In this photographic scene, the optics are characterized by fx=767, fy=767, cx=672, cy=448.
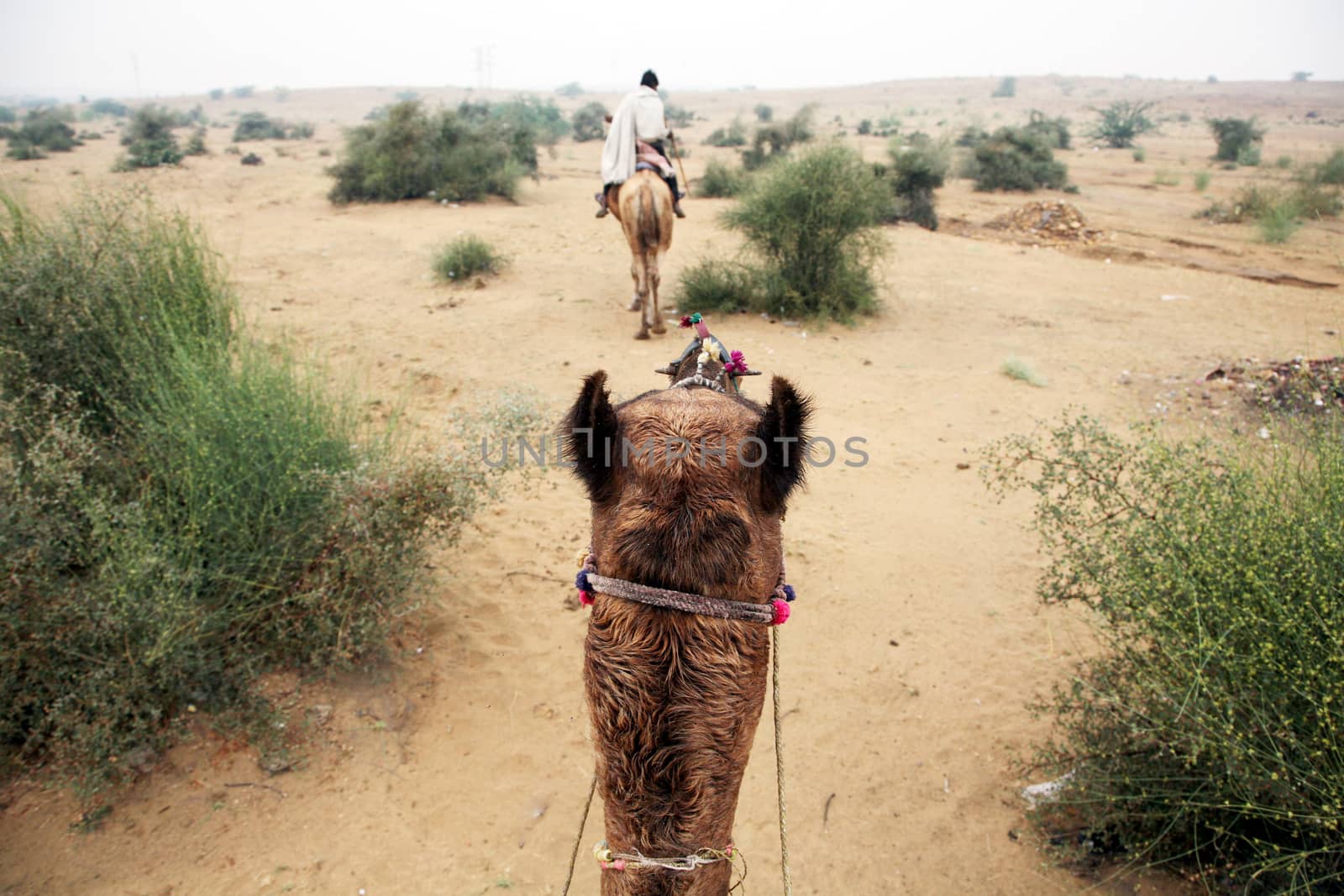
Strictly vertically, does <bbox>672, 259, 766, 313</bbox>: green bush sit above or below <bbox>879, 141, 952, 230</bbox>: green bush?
below

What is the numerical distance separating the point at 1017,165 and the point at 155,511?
80.3ft

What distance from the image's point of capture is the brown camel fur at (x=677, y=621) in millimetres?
1595

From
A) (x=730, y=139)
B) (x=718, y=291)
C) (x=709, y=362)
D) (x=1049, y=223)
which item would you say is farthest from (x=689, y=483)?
(x=730, y=139)

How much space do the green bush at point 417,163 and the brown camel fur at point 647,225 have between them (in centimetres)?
1095

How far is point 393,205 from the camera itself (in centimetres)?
1886

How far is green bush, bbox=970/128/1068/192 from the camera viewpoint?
2270 centimetres

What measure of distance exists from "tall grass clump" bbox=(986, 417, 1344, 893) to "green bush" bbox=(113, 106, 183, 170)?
1024 inches

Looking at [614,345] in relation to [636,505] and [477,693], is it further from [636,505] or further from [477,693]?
[636,505]

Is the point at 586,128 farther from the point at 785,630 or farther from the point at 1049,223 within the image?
the point at 785,630

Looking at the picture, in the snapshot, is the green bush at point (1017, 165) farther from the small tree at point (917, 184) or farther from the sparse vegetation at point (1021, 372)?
the sparse vegetation at point (1021, 372)

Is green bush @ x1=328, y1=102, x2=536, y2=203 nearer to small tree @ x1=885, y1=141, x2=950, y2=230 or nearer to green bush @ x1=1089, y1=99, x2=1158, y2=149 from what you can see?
small tree @ x1=885, y1=141, x2=950, y2=230

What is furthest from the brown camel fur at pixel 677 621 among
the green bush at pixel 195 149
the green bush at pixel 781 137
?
the green bush at pixel 195 149

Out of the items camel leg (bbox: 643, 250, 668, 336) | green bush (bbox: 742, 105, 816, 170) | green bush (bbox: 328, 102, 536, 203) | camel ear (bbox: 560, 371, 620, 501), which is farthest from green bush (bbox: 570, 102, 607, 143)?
camel ear (bbox: 560, 371, 620, 501)

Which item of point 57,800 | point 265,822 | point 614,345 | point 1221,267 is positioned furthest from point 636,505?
point 1221,267
